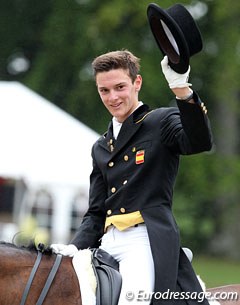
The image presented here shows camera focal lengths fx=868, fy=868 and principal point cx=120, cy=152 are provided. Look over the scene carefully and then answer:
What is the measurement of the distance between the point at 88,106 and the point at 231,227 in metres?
6.58

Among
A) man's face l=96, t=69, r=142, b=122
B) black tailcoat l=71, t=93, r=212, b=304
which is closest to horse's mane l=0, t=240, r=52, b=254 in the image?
black tailcoat l=71, t=93, r=212, b=304

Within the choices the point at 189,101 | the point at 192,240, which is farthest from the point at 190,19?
the point at 192,240

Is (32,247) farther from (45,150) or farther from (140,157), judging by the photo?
(45,150)

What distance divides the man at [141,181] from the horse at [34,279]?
146 millimetres

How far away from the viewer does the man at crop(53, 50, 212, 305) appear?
4496 millimetres

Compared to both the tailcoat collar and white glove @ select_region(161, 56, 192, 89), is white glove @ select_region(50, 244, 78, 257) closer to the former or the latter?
the tailcoat collar

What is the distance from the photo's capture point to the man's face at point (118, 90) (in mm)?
4738

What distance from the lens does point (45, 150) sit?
16188 mm

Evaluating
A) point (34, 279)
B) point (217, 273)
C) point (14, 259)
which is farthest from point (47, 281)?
point (217, 273)

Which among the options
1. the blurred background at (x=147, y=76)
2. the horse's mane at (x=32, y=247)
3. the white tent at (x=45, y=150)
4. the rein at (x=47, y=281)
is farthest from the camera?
the blurred background at (x=147, y=76)

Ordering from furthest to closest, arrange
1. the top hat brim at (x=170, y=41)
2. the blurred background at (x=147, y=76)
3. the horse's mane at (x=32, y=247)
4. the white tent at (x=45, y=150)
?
the blurred background at (x=147, y=76), the white tent at (x=45, y=150), the horse's mane at (x=32, y=247), the top hat brim at (x=170, y=41)

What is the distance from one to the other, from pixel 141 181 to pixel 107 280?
0.57 meters

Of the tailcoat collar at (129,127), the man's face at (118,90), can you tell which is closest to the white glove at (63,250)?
the tailcoat collar at (129,127)

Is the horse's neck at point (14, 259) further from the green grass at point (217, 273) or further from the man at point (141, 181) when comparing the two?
the green grass at point (217, 273)
